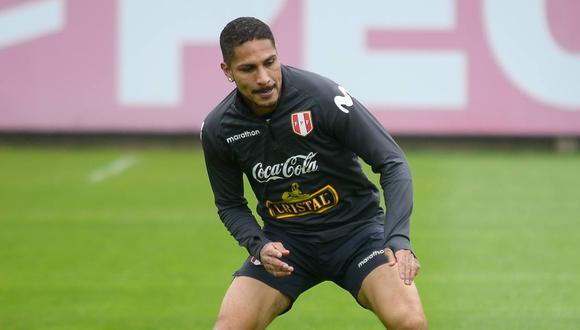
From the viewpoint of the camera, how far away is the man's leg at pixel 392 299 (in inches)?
229

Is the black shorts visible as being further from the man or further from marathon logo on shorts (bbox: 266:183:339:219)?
marathon logo on shorts (bbox: 266:183:339:219)

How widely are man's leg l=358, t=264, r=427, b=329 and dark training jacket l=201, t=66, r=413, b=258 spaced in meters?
0.41

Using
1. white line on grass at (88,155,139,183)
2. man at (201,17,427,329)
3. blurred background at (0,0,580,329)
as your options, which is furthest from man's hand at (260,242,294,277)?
white line on grass at (88,155,139,183)

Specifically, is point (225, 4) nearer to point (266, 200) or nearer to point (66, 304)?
point (66, 304)

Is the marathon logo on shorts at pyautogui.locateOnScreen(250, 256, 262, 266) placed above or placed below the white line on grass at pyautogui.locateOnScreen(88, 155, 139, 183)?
above

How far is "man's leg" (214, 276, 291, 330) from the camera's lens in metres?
6.11

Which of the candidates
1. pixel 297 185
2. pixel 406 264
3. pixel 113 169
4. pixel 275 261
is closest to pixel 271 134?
pixel 297 185

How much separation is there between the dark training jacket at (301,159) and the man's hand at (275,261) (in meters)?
Result: 0.20

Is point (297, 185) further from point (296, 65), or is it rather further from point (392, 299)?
point (296, 65)

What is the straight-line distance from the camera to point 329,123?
20.4 feet

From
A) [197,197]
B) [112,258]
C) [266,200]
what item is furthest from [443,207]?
[266,200]

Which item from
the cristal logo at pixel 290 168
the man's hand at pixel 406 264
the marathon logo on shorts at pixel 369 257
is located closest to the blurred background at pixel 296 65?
the cristal logo at pixel 290 168

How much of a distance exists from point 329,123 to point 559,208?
7908 millimetres

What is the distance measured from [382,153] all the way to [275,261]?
795mm
